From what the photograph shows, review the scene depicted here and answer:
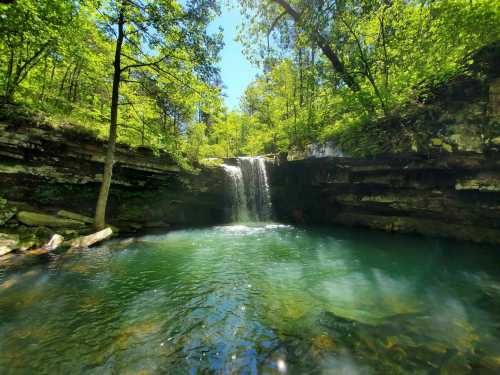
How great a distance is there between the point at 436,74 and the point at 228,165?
1247 centimetres

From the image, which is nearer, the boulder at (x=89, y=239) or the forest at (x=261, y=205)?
the forest at (x=261, y=205)

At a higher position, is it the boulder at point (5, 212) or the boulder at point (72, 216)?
the boulder at point (5, 212)

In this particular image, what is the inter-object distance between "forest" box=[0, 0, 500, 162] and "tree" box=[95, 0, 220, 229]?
0.13 ft

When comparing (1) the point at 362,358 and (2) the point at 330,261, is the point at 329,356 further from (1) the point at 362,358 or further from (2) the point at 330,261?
(2) the point at 330,261

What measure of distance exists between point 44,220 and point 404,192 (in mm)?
16664

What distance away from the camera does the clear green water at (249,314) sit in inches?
113

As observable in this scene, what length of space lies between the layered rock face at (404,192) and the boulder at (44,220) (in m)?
12.4

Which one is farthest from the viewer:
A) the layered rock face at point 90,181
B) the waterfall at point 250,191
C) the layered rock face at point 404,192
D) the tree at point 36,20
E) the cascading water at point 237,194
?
the waterfall at point 250,191

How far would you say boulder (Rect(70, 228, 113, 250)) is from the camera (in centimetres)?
821

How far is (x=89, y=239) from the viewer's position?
8602 mm

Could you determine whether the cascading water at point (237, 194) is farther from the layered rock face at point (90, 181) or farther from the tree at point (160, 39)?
the tree at point (160, 39)

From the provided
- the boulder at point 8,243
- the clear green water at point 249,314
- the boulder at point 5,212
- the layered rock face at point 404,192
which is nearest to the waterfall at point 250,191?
the layered rock face at point 404,192

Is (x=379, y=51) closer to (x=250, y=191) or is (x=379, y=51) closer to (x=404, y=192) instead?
(x=404, y=192)

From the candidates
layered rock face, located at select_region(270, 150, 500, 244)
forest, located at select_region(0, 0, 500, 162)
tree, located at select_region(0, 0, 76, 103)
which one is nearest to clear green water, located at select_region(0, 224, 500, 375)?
layered rock face, located at select_region(270, 150, 500, 244)
